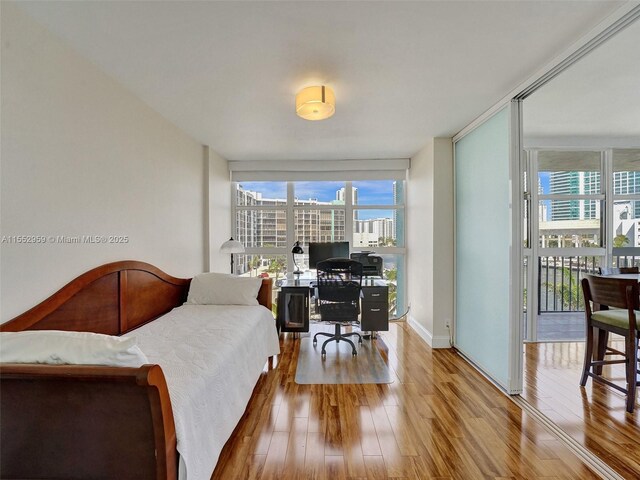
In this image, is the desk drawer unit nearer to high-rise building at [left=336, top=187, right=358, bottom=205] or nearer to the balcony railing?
high-rise building at [left=336, top=187, right=358, bottom=205]

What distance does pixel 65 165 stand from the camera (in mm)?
1711

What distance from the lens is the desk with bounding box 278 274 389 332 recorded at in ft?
10.8

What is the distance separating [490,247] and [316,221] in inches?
96.7

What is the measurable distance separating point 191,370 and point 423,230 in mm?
3008

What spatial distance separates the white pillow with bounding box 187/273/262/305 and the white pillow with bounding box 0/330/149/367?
5.85ft

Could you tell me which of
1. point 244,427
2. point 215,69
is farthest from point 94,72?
point 244,427

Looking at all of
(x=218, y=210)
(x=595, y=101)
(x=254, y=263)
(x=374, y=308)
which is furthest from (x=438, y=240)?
(x=218, y=210)

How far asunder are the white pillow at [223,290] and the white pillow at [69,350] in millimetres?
1784

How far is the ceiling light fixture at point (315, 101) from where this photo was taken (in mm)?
2031

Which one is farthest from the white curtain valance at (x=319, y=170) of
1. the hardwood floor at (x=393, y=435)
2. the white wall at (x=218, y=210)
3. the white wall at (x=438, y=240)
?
the hardwood floor at (x=393, y=435)

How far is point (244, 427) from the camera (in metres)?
1.90

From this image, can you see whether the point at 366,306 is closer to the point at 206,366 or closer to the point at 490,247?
the point at 490,247

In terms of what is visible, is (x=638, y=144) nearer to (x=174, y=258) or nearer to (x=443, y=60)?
(x=443, y=60)

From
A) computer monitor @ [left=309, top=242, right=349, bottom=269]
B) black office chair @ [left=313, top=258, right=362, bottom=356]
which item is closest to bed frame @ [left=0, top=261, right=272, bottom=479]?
black office chair @ [left=313, top=258, right=362, bottom=356]
